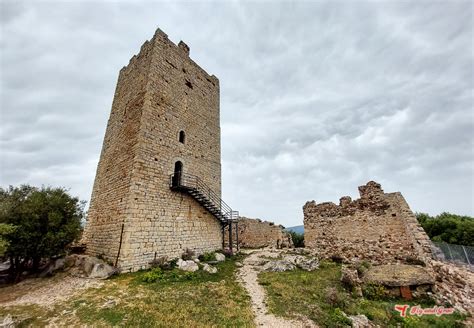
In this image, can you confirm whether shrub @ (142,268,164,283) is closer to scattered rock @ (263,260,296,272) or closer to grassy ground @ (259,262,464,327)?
grassy ground @ (259,262,464,327)

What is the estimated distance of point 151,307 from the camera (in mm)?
5617

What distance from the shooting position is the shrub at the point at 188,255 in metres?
10.7

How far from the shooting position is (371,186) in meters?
12.0

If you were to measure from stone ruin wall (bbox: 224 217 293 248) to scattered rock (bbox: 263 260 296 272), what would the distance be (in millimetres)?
11739

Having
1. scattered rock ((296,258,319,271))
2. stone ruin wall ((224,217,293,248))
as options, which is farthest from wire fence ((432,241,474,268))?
stone ruin wall ((224,217,293,248))

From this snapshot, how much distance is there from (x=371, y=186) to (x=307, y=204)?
397cm

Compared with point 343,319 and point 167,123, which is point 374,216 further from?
point 167,123

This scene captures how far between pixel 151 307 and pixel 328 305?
506 cm

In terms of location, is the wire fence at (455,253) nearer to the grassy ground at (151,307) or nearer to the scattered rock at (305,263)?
the scattered rock at (305,263)

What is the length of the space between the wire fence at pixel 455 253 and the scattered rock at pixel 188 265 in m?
15.8

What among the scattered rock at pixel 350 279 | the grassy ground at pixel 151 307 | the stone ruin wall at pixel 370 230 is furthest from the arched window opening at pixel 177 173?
the scattered rock at pixel 350 279

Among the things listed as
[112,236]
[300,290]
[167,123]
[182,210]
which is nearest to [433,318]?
[300,290]

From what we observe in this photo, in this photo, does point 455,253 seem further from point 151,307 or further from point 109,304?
point 109,304

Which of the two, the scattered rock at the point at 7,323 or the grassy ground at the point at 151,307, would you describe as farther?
the grassy ground at the point at 151,307
